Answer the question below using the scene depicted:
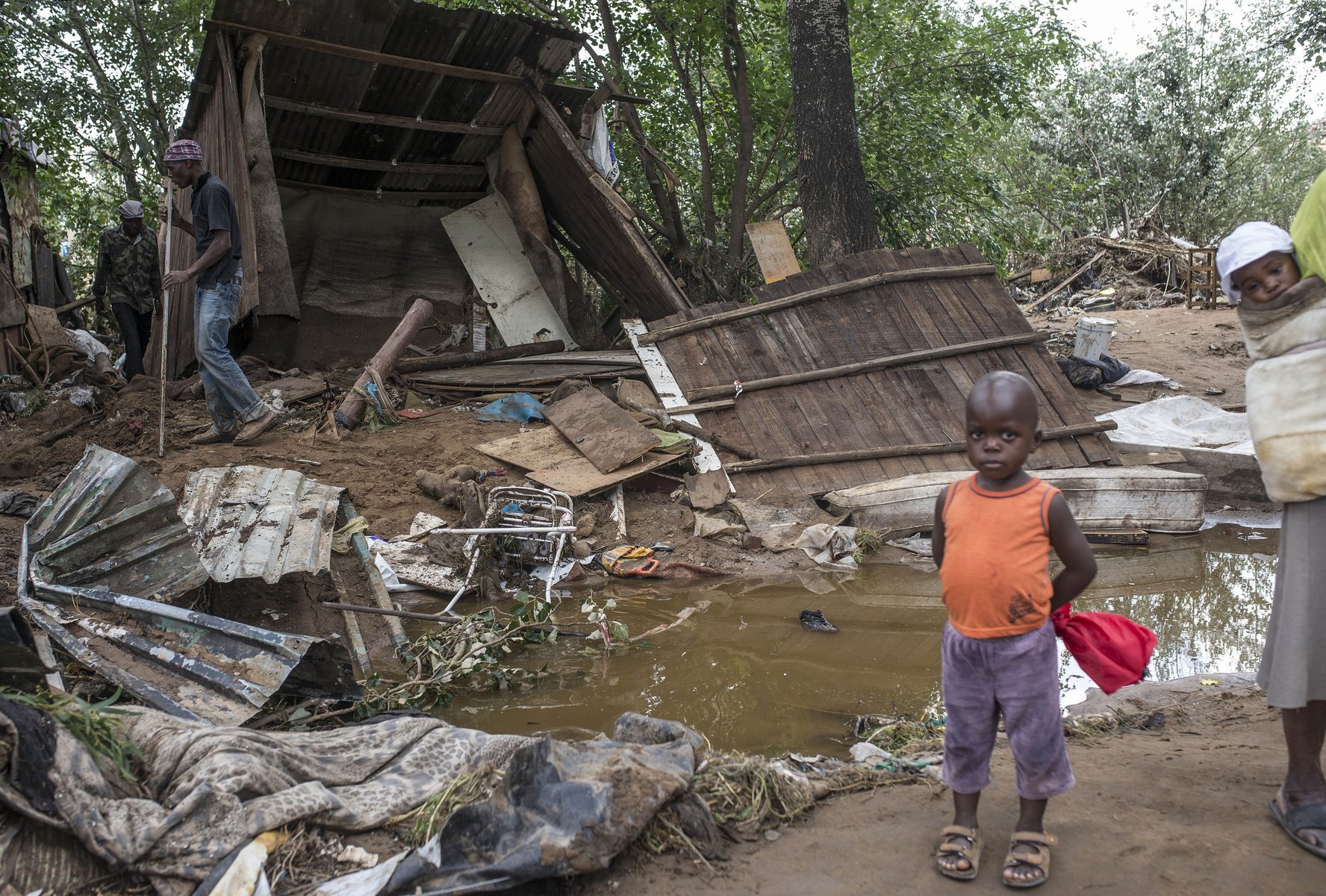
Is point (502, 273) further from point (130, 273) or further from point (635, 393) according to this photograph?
point (635, 393)

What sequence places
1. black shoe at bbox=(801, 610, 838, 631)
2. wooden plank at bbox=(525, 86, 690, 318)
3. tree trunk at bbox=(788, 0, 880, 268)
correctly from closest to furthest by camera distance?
black shoe at bbox=(801, 610, 838, 631)
tree trunk at bbox=(788, 0, 880, 268)
wooden plank at bbox=(525, 86, 690, 318)

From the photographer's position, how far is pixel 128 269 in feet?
30.2

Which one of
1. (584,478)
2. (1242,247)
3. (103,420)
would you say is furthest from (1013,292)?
(1242,247)

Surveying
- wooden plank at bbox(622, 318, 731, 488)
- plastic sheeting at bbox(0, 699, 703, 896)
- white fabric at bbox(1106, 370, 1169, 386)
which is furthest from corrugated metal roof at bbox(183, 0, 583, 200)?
plastic sheeting at bbox(0, 699, 703, 896)

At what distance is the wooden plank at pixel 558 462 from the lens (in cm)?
627

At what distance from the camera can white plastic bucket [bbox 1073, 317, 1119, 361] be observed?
9406mm

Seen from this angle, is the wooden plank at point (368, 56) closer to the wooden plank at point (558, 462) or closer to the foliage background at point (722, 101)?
the foliage background at point (722, 101)

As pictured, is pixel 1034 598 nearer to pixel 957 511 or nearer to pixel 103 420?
pixel 957 511

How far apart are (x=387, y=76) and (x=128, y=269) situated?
3114 mm

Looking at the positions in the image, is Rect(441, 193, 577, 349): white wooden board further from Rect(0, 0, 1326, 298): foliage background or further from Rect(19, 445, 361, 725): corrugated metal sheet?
Rect(19, 445, 361, 725): corrugated metal sheet

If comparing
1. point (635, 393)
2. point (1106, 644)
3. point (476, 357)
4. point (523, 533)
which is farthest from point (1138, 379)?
point (1106, 644)

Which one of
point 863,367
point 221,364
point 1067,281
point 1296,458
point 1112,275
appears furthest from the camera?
point 1112,275

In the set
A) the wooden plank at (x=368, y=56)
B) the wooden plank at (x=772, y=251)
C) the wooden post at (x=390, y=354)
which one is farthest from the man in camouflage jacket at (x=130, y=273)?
the wooden plank at (x=772, y=251)

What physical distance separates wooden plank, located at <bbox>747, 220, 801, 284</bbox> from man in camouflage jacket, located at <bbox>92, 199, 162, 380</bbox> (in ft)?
18.6
